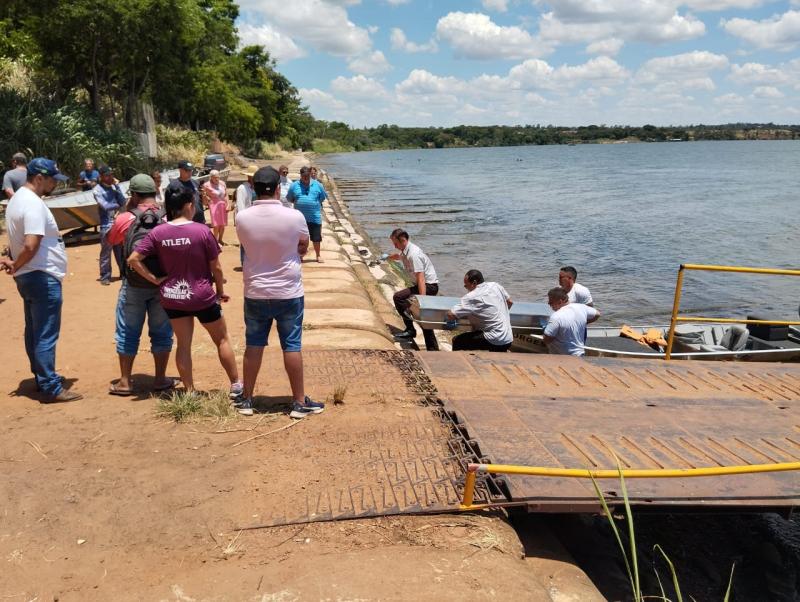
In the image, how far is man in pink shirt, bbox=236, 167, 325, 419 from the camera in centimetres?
433

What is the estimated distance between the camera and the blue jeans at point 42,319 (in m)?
4.75

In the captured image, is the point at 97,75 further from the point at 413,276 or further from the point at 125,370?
the point at 125,370

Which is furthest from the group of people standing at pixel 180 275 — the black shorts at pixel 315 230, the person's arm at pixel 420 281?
the black shorts at pixel 315 230

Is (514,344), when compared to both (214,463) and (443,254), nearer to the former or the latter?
(214,463)

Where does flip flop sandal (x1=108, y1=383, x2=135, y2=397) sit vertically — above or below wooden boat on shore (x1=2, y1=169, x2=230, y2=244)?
below

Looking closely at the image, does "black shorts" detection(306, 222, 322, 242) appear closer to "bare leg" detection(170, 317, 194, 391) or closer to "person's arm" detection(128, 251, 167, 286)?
"bare leg" detection(170, 317, 194, 391)

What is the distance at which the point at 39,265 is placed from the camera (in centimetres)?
471

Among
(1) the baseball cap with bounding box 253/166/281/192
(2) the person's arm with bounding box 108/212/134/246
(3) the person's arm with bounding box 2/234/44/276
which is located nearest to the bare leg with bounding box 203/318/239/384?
(1) the baseball cap with bounding box 253/166/281/192

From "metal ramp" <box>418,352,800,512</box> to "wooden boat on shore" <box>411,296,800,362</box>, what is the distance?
50.7 inches

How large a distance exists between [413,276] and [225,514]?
5518 millimetres

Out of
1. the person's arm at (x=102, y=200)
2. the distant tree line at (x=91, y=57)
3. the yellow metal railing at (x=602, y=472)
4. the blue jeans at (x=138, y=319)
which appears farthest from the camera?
the distant tree line at (x=91, y=57)

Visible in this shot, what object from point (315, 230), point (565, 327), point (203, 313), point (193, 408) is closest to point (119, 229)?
point (203, 313)

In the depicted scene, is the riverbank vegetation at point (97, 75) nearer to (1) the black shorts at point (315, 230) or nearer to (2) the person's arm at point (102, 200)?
(2) the person's arm at point (102, 200)

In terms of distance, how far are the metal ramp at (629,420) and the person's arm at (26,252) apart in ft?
10.4
